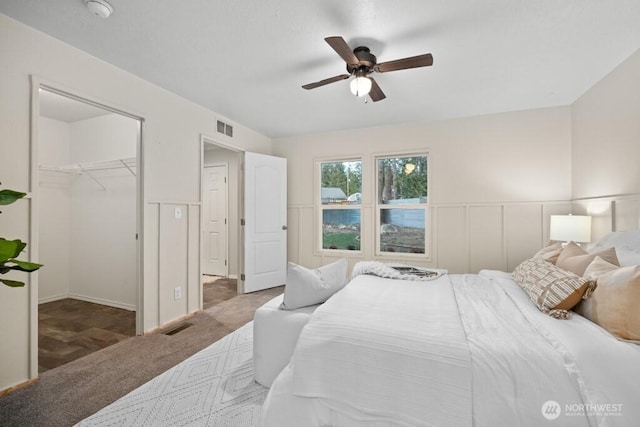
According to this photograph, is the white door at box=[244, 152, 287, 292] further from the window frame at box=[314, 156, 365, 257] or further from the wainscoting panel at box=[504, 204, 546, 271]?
the wainscoting panel at box=[504, 204, 546, 271]

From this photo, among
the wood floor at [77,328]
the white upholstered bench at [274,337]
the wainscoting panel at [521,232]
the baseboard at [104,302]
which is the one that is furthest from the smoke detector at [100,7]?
the wainscoting panel at [521,232]

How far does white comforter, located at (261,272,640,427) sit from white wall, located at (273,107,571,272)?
2376 millimetres

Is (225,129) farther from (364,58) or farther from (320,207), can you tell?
(364,58)

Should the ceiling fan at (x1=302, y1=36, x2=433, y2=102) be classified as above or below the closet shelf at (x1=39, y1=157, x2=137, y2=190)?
above

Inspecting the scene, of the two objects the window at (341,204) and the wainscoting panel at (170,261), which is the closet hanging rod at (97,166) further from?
the window at (341,204)

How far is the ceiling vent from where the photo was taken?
3773 millimetres

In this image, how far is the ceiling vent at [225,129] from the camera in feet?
12.4

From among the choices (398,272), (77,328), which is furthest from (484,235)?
(77,328)

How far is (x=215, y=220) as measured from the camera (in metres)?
5.44

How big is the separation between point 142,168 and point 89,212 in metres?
1.84

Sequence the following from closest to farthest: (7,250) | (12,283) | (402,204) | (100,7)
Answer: (7,250)
(12,283)
(100,7)
(402,204)

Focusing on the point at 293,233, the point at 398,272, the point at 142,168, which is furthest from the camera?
the point at 293,233

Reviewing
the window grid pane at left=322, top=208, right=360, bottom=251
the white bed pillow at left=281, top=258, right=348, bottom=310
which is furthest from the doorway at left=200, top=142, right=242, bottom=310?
the white bed pillow at left=281, top=258, right=348, bottom=310

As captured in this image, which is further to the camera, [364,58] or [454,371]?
Result: [364,58]
